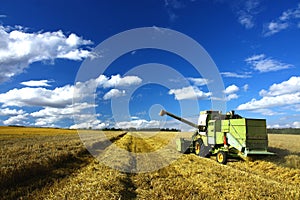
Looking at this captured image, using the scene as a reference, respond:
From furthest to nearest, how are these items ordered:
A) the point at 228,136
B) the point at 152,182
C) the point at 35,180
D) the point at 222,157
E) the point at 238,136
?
the point at 228,136 < the point at 222,157 < the point at 238,136 < the point at 35,180 < the point at 152,182

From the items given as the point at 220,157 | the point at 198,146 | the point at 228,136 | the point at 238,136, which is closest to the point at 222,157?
the point at 220,157

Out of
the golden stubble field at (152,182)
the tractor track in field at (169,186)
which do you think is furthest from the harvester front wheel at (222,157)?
the tractor track in field at (169,186)

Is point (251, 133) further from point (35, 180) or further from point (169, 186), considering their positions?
point (35, 180)

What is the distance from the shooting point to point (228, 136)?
14836 mm

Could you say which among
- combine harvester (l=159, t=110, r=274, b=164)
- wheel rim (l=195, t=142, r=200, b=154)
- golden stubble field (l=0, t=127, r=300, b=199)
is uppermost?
combine harvester (l=159, t=110, r=274, b=164)

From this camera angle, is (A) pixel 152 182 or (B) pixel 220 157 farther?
(B) pixel 220 157

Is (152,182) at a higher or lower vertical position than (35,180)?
higher

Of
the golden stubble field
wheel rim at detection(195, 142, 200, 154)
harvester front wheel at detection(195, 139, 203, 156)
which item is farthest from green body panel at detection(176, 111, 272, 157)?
wheel rim at detection(195, 142, 200, 154)

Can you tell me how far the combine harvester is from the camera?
13.6 m

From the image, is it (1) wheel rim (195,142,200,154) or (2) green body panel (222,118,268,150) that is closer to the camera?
(2) green body panel (222,118,268,150)

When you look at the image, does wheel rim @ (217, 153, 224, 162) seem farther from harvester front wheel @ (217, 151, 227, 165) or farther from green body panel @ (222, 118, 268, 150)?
green body panel @ (222, 118, 268, 150)

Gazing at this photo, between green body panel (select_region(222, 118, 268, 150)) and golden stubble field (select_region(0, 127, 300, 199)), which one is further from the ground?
green body panel (select_region(222, 118, 268, 150))

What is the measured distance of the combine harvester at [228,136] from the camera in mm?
13555

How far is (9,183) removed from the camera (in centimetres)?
962
